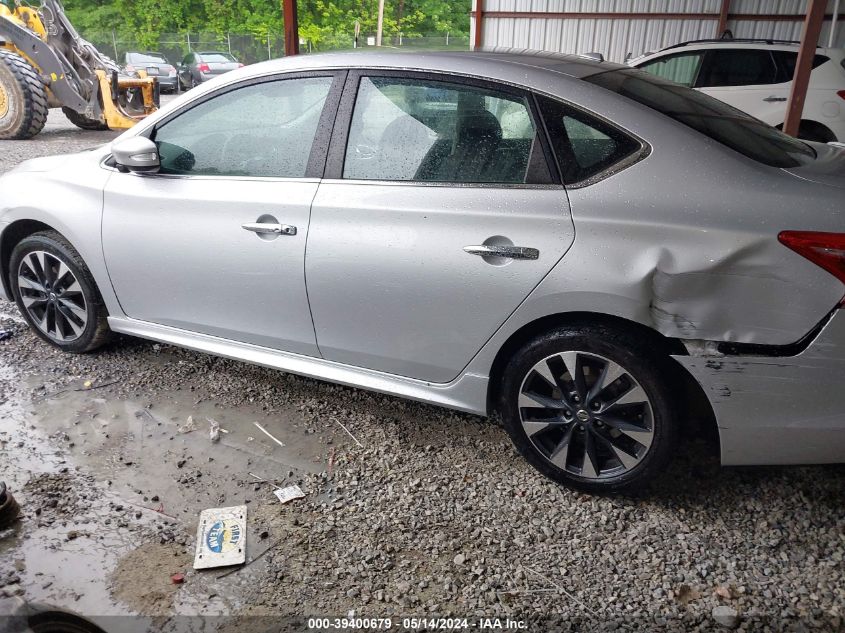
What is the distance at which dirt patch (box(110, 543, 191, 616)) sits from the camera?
2173 mm

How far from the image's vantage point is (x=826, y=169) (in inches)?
93.1

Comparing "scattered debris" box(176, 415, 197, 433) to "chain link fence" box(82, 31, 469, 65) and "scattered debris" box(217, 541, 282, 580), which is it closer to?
"scattered debris" box(217, 541, 282, 580)

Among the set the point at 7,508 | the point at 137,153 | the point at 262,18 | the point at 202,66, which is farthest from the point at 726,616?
the point at 262,18

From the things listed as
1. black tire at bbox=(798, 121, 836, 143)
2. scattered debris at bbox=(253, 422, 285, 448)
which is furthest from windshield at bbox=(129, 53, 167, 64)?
scattered debris at bbox=(253, 422, 285, 448)

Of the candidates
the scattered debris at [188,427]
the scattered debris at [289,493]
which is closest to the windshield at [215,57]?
the scattered debris at [188,427]

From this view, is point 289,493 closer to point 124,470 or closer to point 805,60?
point 124,470

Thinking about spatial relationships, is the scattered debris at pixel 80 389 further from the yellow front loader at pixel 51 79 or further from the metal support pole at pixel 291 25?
the yellow front loader at pixel 51 79

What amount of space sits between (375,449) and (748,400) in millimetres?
1555

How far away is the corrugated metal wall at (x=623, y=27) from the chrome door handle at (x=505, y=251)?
1243 cm

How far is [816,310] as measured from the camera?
2.07 metres

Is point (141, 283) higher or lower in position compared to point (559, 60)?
lower

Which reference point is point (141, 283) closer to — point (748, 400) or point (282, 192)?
point (282, 192)

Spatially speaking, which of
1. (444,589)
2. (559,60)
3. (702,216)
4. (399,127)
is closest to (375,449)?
(444,589)

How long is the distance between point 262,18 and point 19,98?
2333 centimetres
